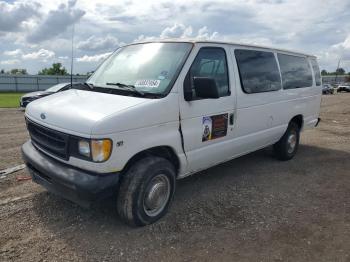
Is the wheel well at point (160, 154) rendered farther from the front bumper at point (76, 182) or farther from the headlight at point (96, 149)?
the headlight at point (96, 149)

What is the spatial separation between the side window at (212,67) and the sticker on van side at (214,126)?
332 mm

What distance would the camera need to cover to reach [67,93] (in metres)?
4.56

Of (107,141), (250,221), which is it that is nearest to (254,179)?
(250,221)

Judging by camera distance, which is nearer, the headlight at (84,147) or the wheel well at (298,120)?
the headlight at (84,147)

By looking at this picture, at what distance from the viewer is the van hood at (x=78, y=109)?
3494 millimetres

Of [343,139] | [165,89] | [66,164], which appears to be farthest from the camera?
[343,139]

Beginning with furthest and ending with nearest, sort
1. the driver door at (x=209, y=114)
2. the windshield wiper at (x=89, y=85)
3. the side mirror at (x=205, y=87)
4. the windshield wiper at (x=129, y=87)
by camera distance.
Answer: the windshield wiper at (x=89, y=85) → the driver door at (x=209, y=114) → the side mirror at (x=205, y=87) → the windshield wiper at (x=129, y=87)

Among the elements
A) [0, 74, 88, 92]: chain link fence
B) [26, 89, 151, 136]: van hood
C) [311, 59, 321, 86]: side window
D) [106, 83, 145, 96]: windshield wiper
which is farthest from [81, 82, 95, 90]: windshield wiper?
[0, 74, 88, 92]: chain link fence

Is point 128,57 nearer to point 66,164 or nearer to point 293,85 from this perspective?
point 66,164

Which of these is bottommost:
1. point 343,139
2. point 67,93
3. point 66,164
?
point 343,139

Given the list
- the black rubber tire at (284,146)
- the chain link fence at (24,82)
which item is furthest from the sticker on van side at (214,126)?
the chain link fence at (24,82)

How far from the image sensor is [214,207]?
466 cm

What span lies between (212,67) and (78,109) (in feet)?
6.23

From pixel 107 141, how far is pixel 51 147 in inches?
33.4
